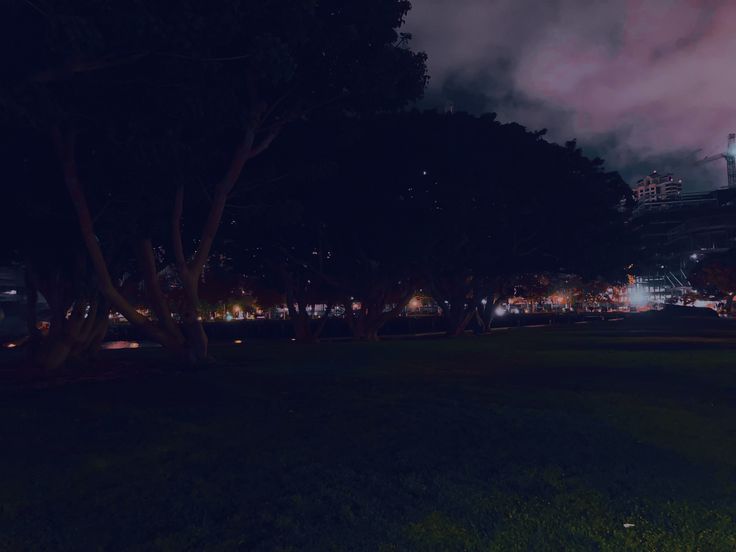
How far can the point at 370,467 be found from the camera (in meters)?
6.96

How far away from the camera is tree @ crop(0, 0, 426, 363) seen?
11.9 metres

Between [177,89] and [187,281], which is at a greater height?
[177,89]

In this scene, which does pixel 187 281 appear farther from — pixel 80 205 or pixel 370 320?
pixel 370 320

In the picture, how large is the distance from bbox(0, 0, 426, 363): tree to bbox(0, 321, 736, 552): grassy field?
5.44 m

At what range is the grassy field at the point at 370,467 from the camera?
504 cm

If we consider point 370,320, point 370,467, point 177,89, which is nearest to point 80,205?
point 177,89

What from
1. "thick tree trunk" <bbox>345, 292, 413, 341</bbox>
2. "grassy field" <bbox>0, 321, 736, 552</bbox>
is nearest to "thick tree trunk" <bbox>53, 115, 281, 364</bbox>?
"grassy field" <bbox>0, 321, 736, 552</bbox>

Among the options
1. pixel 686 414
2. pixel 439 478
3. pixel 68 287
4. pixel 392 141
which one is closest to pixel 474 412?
pixel 686 414

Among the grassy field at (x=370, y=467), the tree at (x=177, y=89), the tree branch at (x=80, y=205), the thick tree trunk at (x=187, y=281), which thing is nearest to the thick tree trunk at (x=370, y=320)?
the tree at (x=177, y=89)

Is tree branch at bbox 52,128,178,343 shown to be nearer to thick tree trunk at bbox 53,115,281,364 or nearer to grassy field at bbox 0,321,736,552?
thick tree trunk at bbox 53,115,281,364

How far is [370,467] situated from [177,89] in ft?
31.9

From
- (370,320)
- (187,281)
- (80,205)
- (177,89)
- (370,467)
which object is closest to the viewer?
(370,467)

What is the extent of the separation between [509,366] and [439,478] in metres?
12.7

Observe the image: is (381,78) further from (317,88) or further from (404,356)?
(404,356)
